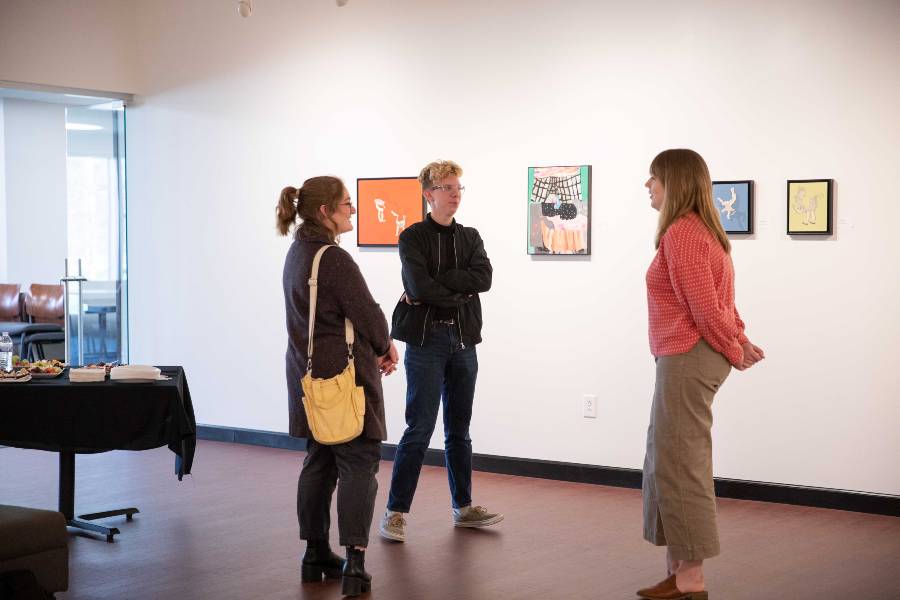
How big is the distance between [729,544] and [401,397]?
9.04 ft

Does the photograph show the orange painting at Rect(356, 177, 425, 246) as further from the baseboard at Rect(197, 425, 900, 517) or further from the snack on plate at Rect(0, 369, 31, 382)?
the snack on plate at Rect(0, 369, 31, 382)

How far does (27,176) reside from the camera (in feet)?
41.1

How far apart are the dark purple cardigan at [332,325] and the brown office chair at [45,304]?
6.95 metres

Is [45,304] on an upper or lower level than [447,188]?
lower

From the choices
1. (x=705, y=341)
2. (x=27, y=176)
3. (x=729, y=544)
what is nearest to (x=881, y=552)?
(x=729, y=544)

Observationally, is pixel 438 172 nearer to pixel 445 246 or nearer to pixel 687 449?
pixel 445 246

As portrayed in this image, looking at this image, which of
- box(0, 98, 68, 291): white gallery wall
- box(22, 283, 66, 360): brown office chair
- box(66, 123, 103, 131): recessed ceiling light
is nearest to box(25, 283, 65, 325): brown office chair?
box(22, 283, 66, 360): brown office chair

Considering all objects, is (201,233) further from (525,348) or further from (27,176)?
(27,176)

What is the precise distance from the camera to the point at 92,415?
462cm

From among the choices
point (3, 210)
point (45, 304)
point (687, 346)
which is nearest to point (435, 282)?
point (687, 346)

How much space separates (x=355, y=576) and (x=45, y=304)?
23.9 ft

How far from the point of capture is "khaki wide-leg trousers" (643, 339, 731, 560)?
11.8ft

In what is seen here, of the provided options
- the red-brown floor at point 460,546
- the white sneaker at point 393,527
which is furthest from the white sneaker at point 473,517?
the white sneaker at point 393,527

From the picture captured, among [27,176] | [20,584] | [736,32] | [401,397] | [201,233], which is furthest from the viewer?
[27,176]
